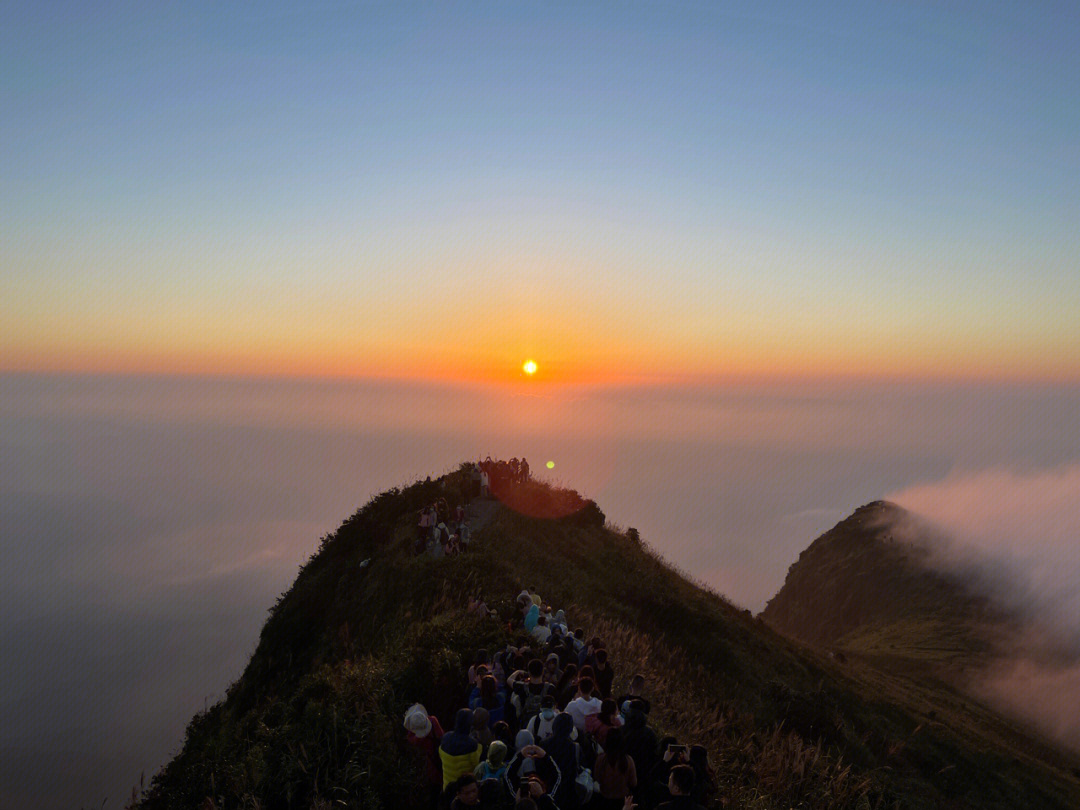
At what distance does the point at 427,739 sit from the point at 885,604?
6139cm

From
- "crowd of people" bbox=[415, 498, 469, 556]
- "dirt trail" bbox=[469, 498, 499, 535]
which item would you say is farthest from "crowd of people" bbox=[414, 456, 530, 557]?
"dirt trail" bbox=[469, 498, 499, 535]

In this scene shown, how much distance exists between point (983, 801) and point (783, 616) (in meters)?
48.8

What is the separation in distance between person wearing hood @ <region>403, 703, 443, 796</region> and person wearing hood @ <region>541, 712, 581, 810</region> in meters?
1.68

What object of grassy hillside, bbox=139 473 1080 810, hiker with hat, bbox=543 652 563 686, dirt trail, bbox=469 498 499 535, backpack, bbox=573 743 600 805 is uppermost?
hiker with hat, bbox=543 652 563 686

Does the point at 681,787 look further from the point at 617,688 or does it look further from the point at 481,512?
the point at 481,512

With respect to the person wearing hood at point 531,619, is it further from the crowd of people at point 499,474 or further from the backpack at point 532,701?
the crowd of people at point 499,474

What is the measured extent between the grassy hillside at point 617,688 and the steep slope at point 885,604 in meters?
11.5

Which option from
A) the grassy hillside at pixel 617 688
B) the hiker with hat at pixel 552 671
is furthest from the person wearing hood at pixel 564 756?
the hiker with hat at pixel 552 671

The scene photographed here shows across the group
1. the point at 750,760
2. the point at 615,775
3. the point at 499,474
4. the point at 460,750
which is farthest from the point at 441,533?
the point at 615,775

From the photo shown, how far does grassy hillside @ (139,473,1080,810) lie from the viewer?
35.1 ft

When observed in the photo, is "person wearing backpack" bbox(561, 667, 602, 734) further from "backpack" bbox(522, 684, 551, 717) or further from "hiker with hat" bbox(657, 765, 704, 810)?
"hiker with hat" bbox(657, 765, 704, 810)

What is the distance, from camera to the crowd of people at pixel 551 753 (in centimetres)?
809

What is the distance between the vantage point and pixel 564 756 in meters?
8.38

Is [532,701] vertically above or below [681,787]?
below
